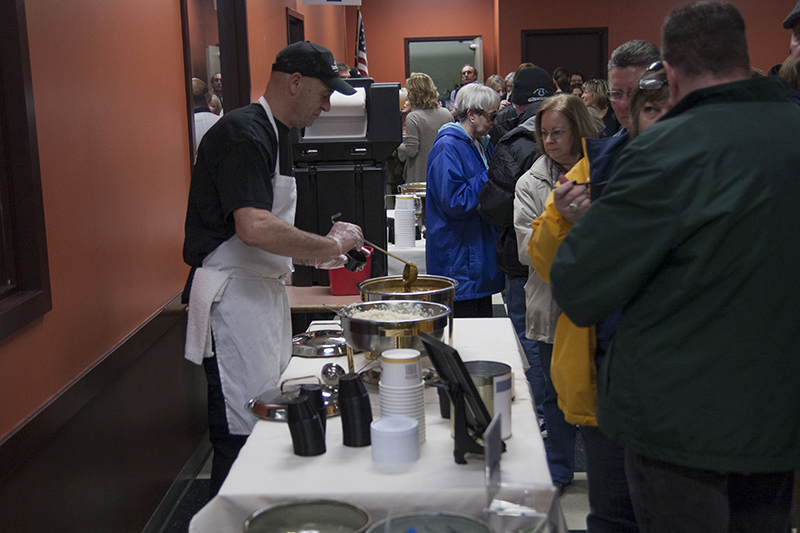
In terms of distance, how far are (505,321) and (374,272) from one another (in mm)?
846

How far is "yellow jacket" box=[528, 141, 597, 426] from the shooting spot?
5.55 feet

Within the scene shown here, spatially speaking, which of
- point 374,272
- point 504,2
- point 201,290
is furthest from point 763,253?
point 504,2

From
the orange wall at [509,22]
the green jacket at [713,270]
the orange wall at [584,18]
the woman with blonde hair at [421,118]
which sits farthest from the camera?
the orange wall at [584,18]

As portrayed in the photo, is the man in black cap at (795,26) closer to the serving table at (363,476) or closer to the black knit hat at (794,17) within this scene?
the black knit hat at (794,17)

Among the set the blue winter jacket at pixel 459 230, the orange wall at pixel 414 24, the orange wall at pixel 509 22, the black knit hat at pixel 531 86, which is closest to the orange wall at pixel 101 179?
the blue winter jacket at pixel 459 230

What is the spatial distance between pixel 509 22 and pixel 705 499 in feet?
35.4

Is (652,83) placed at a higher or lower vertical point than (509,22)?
lower

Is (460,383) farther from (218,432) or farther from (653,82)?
(218,432)

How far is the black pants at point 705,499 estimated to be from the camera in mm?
1368

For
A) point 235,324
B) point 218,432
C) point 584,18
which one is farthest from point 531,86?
point 584,18

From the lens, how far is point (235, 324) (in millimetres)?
2244

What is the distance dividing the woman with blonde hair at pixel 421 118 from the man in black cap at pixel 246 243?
425 centimetres

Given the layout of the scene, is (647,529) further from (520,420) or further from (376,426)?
(376,426)

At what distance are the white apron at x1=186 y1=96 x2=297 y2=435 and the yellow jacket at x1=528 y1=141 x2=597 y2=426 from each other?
90 centimetres
